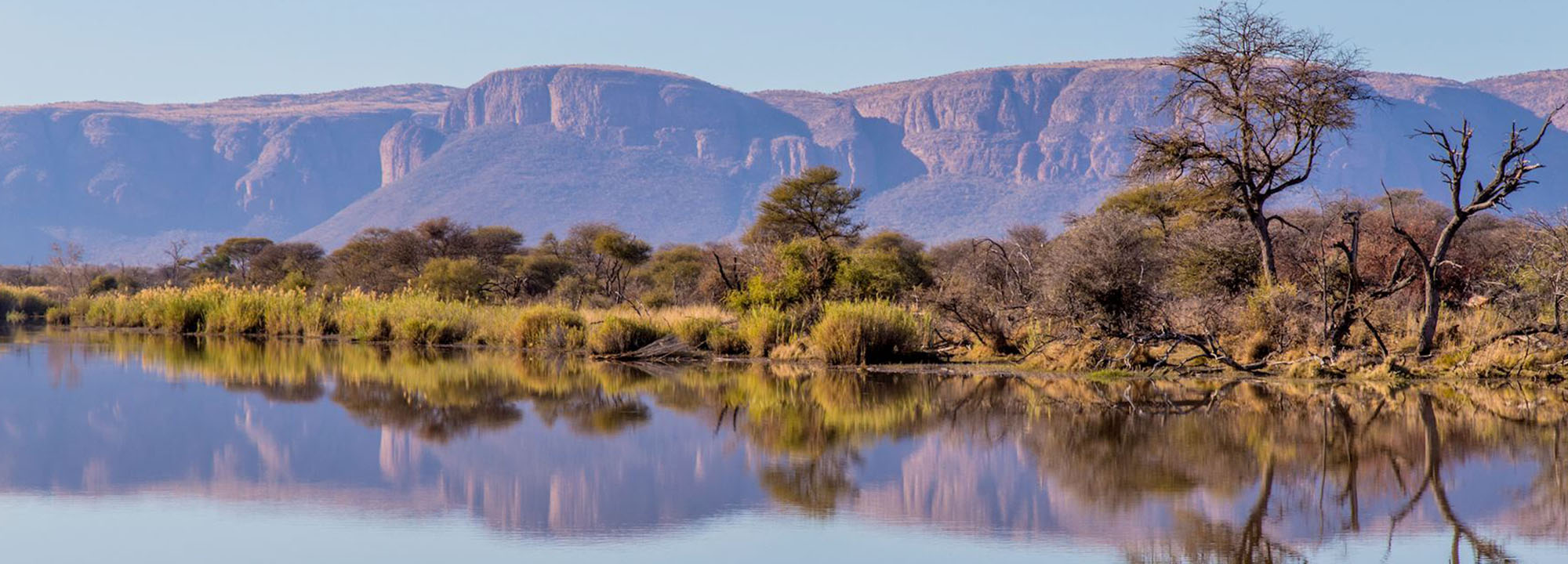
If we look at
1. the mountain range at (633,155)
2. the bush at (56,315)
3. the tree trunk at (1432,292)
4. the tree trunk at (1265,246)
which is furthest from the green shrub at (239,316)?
the mountain range at (633,155)

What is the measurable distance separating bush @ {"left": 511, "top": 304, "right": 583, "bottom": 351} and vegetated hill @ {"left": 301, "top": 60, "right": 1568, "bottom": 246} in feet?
352

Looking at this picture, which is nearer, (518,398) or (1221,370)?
(518,398)

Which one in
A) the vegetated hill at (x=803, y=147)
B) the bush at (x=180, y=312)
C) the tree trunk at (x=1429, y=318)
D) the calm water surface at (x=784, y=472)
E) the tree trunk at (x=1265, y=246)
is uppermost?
the vegetated hill at (x=803, y=147)

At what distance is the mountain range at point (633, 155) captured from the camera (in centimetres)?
14800

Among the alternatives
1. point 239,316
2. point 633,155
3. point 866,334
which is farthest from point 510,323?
point 633,155

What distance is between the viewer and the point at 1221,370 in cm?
2164

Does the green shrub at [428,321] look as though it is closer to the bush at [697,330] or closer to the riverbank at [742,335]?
the riverbank at [742,335]

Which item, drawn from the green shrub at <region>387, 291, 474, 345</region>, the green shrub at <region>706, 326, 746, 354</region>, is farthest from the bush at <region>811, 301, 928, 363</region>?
the green shrub at <region>387, 291, 474, 345</region>

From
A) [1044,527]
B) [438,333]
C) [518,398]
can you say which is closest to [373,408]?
[518,398]

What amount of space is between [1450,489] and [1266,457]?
1.75 meters

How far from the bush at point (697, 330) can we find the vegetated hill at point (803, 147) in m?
108

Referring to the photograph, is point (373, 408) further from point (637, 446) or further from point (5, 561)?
point (5, 561)

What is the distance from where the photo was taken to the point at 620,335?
87.8ft

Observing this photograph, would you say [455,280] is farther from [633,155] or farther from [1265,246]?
[633,155]
